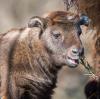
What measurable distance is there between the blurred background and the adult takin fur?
4.13m

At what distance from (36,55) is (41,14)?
5.09 meters

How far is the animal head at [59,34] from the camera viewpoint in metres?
6.46

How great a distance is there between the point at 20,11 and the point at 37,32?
5578mm

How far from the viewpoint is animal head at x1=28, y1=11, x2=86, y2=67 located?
646cm

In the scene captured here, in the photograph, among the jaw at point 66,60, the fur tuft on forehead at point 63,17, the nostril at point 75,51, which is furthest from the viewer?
the fur tuft on forehead at point 63,17

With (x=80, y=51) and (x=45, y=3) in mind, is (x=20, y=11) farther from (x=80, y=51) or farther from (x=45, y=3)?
(x=80, y=51)

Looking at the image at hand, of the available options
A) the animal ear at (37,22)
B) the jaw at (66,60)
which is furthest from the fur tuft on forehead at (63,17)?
the jaw at (66,60)

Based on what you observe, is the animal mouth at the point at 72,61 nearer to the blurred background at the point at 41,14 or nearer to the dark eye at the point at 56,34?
the dark eye at the point at 56,34

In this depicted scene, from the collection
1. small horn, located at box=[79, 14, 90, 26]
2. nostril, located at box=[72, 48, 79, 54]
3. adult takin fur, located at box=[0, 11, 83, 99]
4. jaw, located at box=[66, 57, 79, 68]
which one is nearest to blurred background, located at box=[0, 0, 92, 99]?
adult takin fur, located at box=[0, 11, 83, 99]

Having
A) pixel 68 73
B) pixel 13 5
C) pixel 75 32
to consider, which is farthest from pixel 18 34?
pixel 13 5

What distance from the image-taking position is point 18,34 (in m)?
6.77

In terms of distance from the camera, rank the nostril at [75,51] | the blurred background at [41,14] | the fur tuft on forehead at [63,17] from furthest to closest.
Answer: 1. the blurred background at [41,14]
2. the fur tuft on forehead at [63,17]
3. the nostril at [75,51]

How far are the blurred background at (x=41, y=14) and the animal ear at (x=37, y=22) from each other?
4.17 metres

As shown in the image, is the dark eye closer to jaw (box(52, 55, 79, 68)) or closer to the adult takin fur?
the adult takin fur
